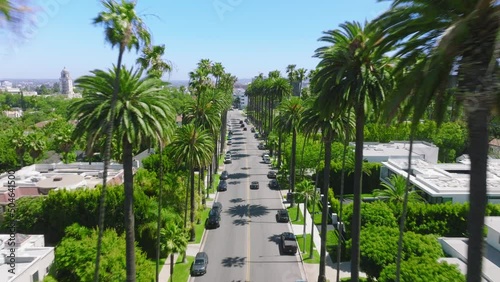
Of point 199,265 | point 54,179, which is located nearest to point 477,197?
point 199,265

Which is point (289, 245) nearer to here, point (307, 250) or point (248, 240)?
point (307, 250)

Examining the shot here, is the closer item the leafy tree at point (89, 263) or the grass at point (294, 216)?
the leafy tree at point (89, 263)

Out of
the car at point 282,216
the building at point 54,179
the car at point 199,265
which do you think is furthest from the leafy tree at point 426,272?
the building at point 54,179

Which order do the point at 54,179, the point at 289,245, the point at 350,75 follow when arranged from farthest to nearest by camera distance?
the point at 54,179 < the point at 289,245 < the point at 350,75

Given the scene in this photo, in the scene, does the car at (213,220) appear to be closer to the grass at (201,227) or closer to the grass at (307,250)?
the grass at (201,227)

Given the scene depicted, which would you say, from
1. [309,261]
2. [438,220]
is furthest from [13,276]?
[438,220]
